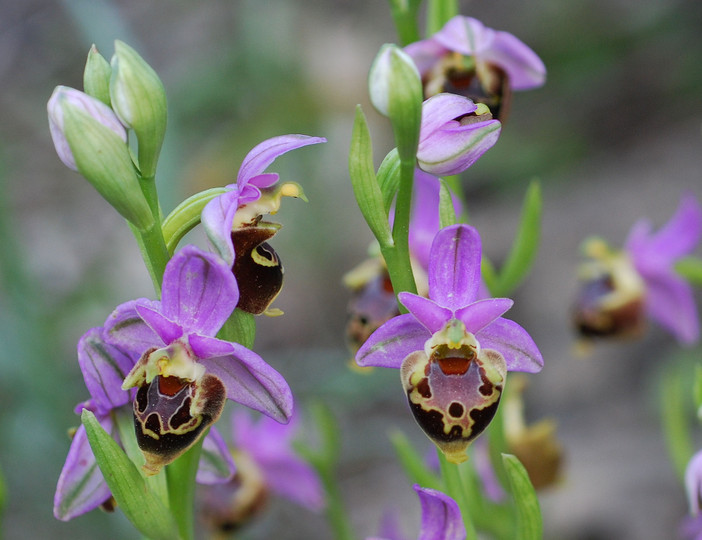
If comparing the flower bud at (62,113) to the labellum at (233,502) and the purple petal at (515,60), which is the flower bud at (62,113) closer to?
the purple petal at (515,60)

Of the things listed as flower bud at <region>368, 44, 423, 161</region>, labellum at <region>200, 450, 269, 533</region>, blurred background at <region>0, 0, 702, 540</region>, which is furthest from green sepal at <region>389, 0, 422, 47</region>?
blurred background at <region>0, 0, 702, 540</region>

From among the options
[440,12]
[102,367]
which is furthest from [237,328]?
[440,12]

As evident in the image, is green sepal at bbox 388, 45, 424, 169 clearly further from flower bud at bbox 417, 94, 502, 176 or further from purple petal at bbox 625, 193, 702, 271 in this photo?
purple petal at bbox 625, 193, 702, 271

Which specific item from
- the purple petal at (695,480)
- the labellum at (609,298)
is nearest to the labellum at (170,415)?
the purple petal at (695,480)

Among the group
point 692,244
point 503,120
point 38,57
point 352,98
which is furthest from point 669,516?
point 38,57

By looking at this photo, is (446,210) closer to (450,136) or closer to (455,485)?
(450,136)

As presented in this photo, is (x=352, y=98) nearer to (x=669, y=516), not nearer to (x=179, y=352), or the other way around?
(x=669, y=516)
